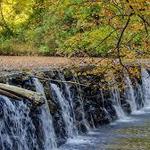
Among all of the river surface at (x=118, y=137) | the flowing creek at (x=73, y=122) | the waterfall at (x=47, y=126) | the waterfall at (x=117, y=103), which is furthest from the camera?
the waterfall at (x=117, y=103)

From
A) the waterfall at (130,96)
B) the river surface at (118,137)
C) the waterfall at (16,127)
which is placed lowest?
the river surface at (118,137)

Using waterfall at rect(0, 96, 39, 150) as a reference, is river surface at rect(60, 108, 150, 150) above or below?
below

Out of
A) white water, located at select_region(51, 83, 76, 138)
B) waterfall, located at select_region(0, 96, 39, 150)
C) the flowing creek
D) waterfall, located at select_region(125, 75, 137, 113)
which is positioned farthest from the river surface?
waterfall, located at select_region(125, 75, 137, 113)

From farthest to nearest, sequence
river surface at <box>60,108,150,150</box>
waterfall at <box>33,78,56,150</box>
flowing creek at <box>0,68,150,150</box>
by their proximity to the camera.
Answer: river surface at <box>60,108,150,150</box>, waterfall at <box>33,78,56,150</box>, flowing creek at <box>0,68,150,150</box>

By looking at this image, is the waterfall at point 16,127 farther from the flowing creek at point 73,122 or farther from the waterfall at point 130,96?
the waterfall at point 130,96

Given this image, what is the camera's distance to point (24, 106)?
13742mm

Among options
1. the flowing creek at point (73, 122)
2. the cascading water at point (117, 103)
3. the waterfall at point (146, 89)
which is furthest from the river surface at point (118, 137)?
the waterfall at point (146, 89)

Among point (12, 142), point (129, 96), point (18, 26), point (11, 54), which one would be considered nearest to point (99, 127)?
point (129, 96)

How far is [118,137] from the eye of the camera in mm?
16109

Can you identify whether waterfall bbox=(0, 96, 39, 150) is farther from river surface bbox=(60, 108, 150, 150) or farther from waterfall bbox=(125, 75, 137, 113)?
waterfall bbox=(125, 75, 137, 113)

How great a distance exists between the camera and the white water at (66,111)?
16.2 metres

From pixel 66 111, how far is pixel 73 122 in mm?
500

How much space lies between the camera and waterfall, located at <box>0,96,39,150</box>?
41.8 feet

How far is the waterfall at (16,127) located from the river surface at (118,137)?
121 cm
